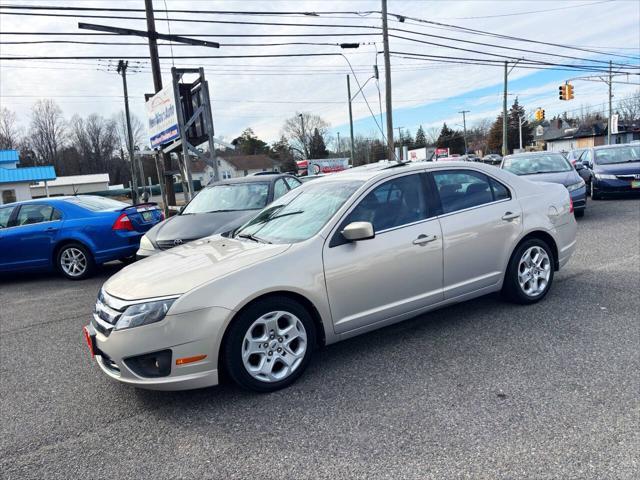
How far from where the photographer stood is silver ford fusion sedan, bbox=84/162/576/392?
3125 mm

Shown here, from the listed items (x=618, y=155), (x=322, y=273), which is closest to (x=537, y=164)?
(x=618, y=155)

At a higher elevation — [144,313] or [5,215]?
[5,215]

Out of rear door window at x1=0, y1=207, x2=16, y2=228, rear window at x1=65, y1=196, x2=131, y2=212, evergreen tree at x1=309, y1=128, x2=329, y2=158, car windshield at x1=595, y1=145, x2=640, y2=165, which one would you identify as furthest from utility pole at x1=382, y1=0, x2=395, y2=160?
evergreen tree at x1=309, y1=128, x2=329, y2=158

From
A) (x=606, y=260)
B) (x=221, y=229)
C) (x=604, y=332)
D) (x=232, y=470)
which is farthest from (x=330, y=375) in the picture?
(x=606, y=260)

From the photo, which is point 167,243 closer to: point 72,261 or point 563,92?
point 72,261

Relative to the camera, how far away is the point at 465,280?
14.1 feet

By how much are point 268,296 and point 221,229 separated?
3573 mm

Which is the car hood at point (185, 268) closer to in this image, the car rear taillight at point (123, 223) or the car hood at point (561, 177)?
the car rear taillight at point (123, 223)

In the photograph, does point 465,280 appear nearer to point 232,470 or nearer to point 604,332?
point 604,332

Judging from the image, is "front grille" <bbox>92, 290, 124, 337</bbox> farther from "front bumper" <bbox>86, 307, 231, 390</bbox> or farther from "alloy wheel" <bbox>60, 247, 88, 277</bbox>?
"alloy wheel" <bbox>60, 247, 88, 277</bbox>

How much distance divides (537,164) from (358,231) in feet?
29.9

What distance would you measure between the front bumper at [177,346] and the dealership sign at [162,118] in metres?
9.72

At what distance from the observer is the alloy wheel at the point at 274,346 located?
329cm

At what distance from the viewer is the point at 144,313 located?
3.09 metres
